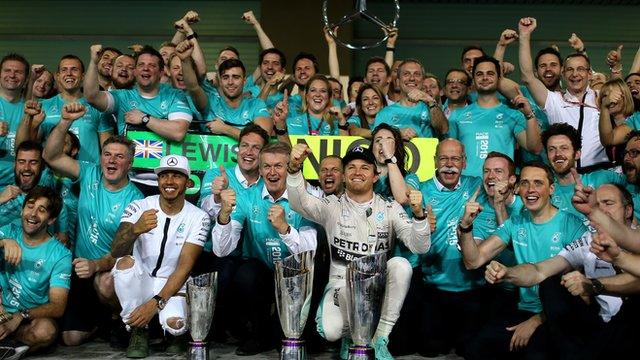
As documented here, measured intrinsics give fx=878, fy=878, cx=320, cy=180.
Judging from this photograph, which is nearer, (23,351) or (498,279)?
(498,279)

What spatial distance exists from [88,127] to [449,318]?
4.02 metres

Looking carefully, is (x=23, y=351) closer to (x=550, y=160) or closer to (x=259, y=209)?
(x=259, y=209)

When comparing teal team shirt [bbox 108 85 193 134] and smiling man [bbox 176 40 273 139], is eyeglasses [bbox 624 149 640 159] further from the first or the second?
teal team shirt [bbox 108 85 193 134]

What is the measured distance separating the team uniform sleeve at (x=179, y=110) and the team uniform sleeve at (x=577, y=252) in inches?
147

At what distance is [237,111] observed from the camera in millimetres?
8727

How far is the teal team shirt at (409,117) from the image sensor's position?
28.6 feet

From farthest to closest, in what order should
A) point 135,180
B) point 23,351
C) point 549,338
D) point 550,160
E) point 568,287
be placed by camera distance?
point 135,180
point 550,160
point 23,351
point 549,338
point 568,287

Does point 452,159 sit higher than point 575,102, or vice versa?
point 575,102

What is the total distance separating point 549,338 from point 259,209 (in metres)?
2.59

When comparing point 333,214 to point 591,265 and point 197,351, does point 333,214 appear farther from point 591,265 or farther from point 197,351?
point 591,265

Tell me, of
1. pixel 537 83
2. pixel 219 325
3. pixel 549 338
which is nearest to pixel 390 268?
A: pixel 549 338

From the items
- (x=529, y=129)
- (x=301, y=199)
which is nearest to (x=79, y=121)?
(x=301, y=199)

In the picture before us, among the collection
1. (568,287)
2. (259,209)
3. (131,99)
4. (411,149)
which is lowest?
(568,287)

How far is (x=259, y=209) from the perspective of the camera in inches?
291
